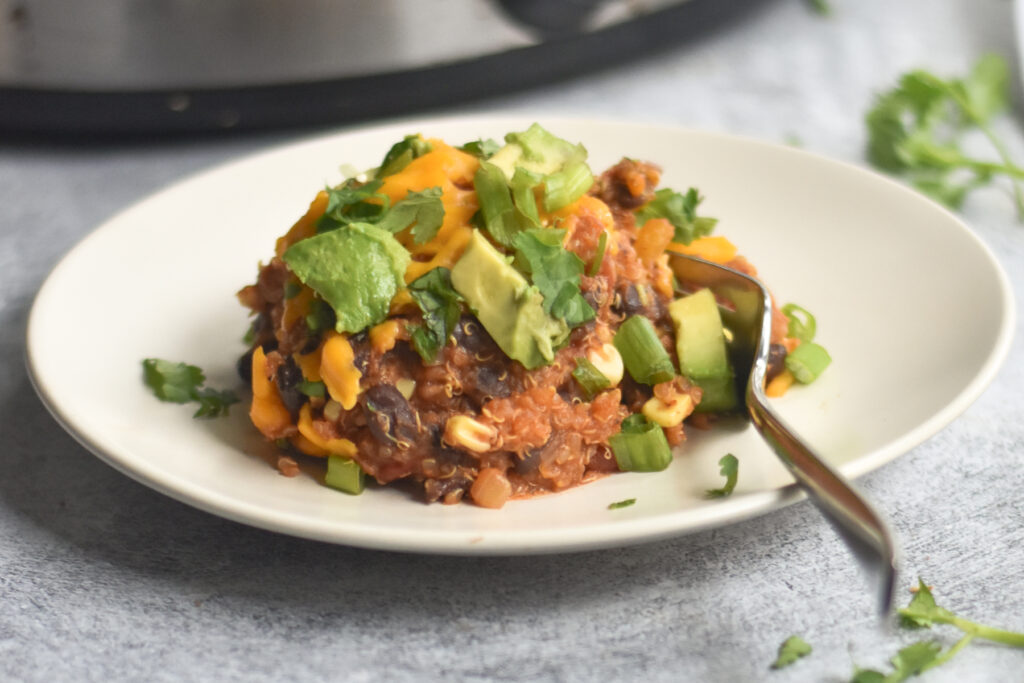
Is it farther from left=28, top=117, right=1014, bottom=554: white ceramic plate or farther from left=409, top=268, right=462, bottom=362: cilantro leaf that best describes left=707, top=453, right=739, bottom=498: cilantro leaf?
left=409, top=268, right=462, bottom=362: cilantro leaf

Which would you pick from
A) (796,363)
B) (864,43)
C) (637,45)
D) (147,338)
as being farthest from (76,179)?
(864,43)

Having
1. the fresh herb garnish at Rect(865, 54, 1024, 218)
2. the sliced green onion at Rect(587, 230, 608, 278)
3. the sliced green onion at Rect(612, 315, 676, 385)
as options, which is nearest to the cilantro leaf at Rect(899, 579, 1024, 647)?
the sliced green onion at Rect(612, 315, 676, 385)

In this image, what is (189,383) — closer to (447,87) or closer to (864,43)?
(447,87)

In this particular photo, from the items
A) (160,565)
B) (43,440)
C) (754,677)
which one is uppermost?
(754,677)

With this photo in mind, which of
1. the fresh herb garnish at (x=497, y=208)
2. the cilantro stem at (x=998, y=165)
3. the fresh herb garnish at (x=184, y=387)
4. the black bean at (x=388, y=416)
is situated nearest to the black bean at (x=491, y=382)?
the black bean at (x=388, y=416)

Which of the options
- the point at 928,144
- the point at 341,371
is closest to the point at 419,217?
the point at 341,371

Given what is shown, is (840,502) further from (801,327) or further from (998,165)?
(998,165)
